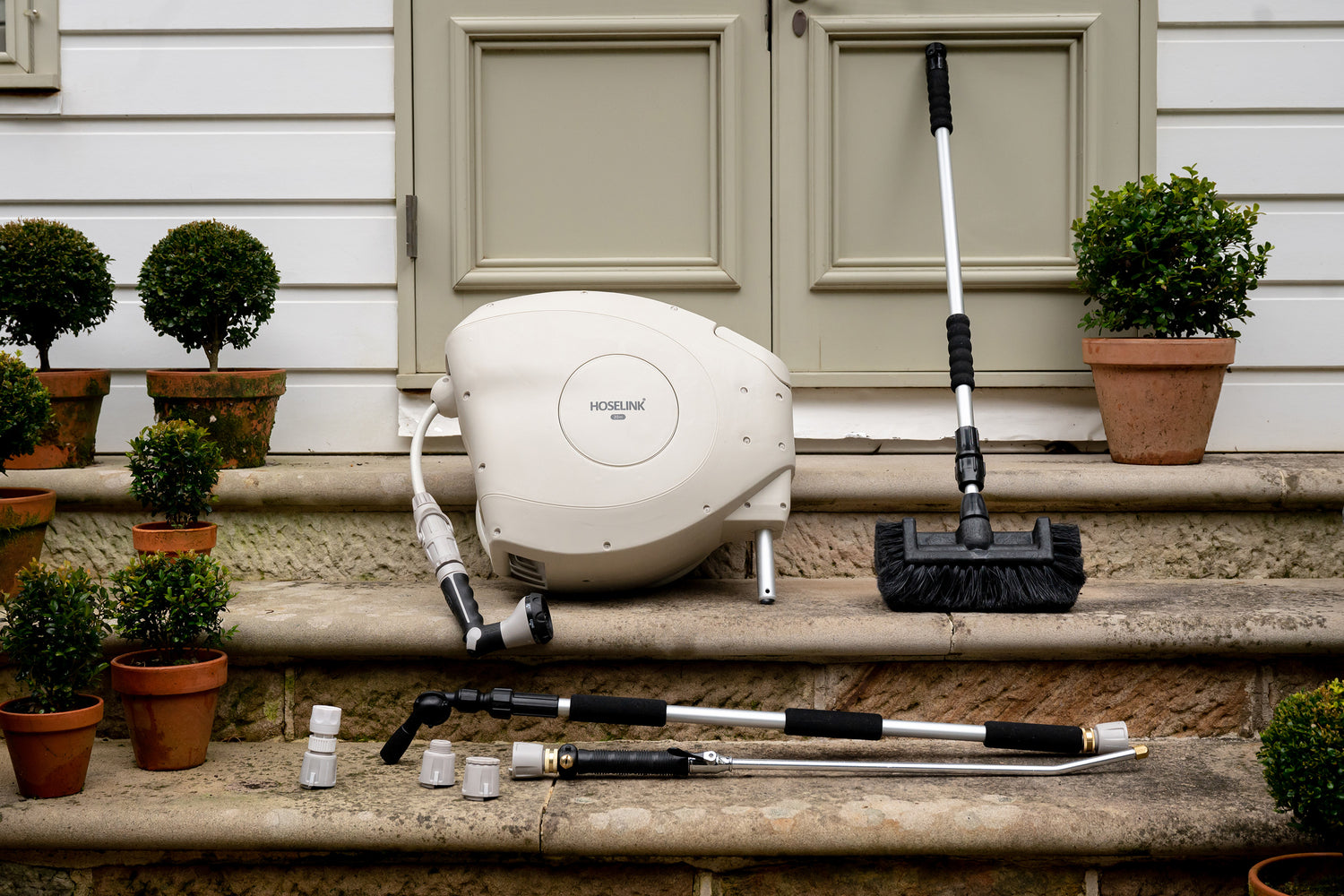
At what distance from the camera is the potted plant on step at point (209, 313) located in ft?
7.73

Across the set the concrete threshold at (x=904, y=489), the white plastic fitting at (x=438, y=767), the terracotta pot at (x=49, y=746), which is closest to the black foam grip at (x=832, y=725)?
the white plastic fitting at (x=438, y=767)

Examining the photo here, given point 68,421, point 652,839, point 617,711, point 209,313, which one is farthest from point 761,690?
point 68,421

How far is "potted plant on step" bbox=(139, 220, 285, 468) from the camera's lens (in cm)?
236

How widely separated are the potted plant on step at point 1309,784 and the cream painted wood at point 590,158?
1609 millimetres

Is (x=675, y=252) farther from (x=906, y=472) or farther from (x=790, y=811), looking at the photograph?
(x=790, y=811)

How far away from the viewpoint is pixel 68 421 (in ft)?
7.68

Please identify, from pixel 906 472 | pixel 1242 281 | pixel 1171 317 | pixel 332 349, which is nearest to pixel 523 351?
pixel 906 472

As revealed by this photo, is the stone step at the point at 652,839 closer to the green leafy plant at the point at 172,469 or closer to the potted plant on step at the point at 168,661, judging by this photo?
the potted plant on step at the point at 168,661

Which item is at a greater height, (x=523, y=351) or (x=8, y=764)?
(x=523, y=351)

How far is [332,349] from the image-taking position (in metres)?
2.76

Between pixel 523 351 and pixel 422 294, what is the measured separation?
93cm

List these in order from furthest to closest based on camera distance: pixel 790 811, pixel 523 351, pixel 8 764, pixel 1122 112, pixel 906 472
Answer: pixel 1122 112
pixel 906 472
pixel 523 351
pixel 8 764
pixel 790 811

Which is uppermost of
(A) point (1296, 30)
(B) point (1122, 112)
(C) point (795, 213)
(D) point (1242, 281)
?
(A) point (1296, 30)

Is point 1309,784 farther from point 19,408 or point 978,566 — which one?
point 19,408
